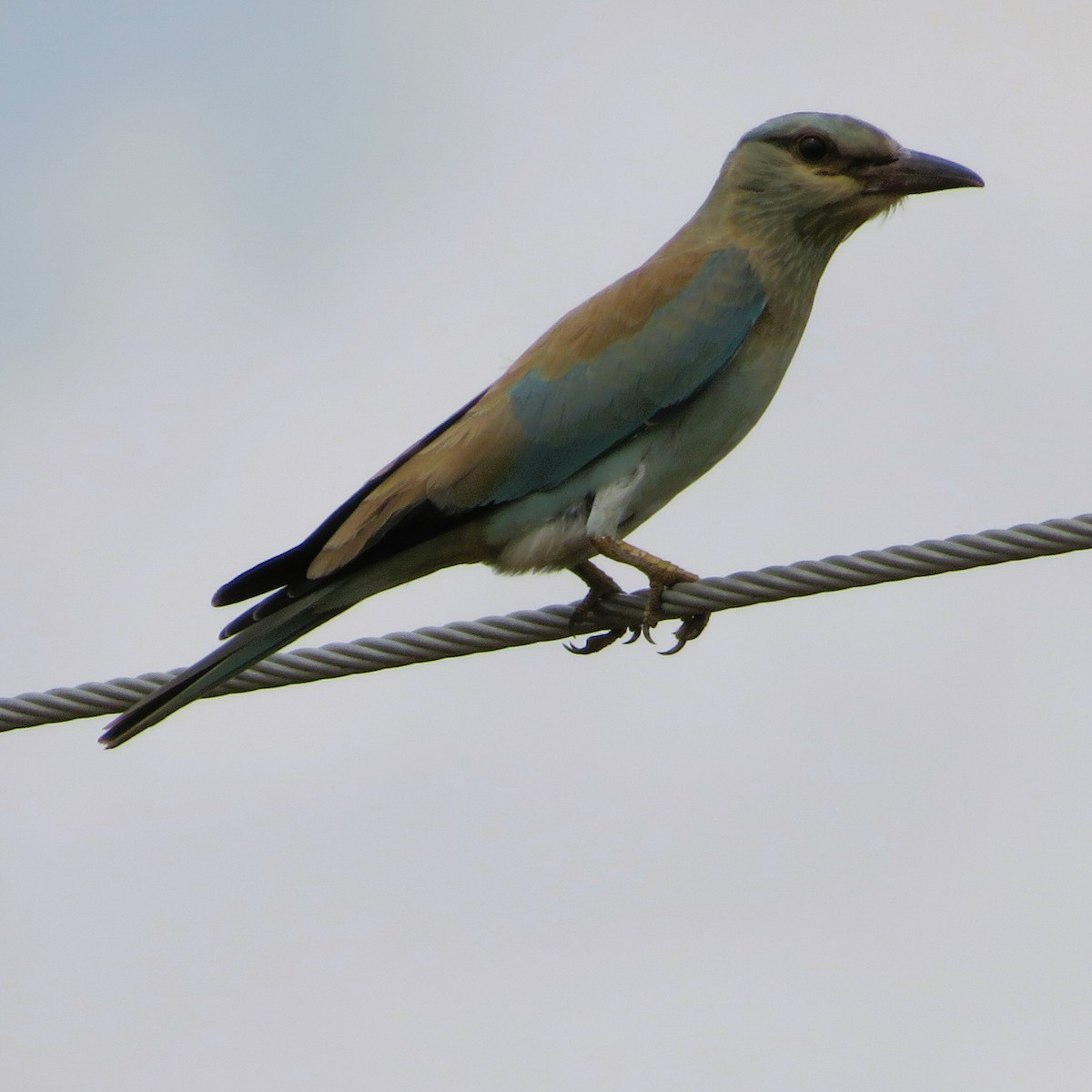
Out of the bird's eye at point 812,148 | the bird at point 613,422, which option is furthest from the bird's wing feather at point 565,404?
the bird's eye at point 812,148

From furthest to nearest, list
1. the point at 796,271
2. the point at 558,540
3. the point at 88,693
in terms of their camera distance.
Result: the point at 796,271 → the point at 558,540 → the point at 88,693

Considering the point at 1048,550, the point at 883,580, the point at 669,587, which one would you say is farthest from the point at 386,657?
the point at 1048,550

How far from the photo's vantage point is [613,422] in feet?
17.0

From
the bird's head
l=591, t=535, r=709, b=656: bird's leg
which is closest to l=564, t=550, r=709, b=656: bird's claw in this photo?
l=591, t=535, r=709, b=656: bird's leg

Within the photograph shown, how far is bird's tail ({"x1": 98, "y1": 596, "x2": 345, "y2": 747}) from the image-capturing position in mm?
4520

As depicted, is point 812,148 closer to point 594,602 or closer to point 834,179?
point 834,179

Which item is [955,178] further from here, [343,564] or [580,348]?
[343,564]

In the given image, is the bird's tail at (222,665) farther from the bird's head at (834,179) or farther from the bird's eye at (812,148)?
the bird's eye at (812,148)

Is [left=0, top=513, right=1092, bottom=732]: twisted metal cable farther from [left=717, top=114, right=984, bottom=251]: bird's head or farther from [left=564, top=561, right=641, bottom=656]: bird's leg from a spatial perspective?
[left=717, top=114, right=984, bottom=251]: bird's head

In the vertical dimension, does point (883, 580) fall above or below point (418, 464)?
below

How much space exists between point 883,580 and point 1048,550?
1.27 feet

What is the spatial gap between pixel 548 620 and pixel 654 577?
12.6 inches

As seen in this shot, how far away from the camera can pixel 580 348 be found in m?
5.36

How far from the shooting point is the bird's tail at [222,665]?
452cm
